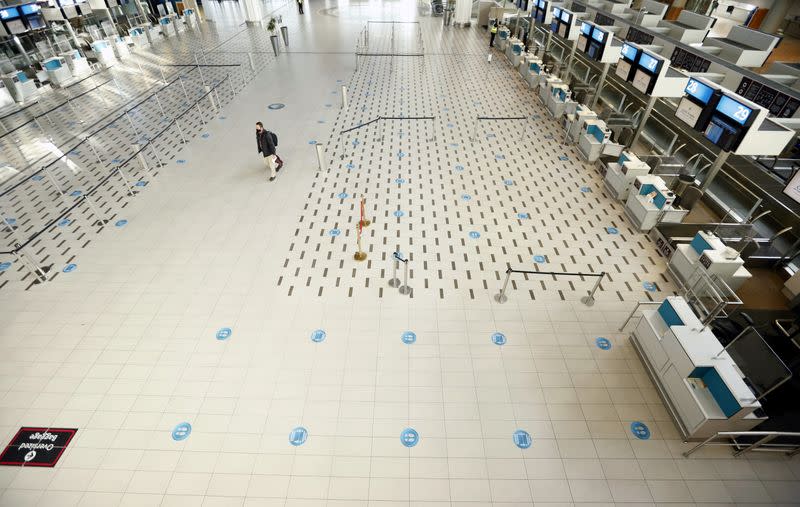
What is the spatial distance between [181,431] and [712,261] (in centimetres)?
794

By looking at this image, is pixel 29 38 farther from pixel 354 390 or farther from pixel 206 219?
pixel 354 390

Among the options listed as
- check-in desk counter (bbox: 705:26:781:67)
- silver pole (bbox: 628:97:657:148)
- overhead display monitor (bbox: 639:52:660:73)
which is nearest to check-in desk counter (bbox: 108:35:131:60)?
overhead display monitor (bbox: 639:52:660:73)

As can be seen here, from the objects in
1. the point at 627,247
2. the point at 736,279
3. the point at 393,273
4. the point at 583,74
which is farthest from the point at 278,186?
the point at 583,74

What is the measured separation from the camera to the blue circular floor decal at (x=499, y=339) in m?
5.43

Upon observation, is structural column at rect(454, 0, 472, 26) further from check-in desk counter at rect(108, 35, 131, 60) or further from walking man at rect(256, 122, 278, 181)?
walking man at rect(256, 122, 278, 181)

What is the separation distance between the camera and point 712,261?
5648 mm

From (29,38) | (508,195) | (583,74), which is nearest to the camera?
(508,195)

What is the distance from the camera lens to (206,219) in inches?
298

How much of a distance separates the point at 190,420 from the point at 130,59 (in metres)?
19.2

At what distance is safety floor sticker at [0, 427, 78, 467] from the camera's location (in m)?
4.15

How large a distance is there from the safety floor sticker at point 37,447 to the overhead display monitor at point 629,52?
42.2 feet

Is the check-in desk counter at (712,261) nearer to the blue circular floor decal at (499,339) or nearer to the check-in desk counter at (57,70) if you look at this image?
the blue circular floor decal at (499,339)

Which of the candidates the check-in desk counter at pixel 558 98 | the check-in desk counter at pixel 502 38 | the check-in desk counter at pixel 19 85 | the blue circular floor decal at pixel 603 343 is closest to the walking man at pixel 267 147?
the blue circular floor decal at pixel 603 343

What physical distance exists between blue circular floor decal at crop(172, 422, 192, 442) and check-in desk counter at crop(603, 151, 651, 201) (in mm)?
8912
